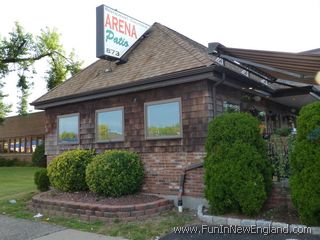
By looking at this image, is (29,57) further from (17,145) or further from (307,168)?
(307,168)

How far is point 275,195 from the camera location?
7.55m

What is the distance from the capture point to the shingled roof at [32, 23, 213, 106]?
9.74m

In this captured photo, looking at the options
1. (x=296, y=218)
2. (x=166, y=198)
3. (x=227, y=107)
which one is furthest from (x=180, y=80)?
(x=296, y=218)

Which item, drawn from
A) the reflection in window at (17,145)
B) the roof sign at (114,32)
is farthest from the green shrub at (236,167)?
the reflection in window at (17,145)

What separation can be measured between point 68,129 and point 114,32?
11.6 feet

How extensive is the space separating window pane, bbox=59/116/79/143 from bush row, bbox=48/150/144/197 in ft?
3.89

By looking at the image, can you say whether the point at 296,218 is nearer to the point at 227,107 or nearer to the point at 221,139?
the point at 221,139

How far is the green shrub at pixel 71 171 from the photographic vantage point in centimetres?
1049

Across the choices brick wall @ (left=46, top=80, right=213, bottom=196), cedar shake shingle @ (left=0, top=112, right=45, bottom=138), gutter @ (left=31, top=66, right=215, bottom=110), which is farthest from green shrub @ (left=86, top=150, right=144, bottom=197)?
cedar shake shingle @ (left=0, top=112, right=45, bottom=138)

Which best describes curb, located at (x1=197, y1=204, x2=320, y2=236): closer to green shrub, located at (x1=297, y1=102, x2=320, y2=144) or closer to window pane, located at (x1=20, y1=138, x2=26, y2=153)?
Result: green shrub, located at (x1=297, y1=102, x2=320, y2=144)

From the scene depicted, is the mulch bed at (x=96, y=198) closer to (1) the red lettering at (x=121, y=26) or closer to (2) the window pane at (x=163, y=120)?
(2) the window pane at (x=163, y=120)

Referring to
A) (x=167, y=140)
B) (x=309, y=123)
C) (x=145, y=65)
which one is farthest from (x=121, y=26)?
(x=309, y=123)

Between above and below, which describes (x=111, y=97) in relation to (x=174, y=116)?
above

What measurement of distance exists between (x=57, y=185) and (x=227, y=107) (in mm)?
5428
